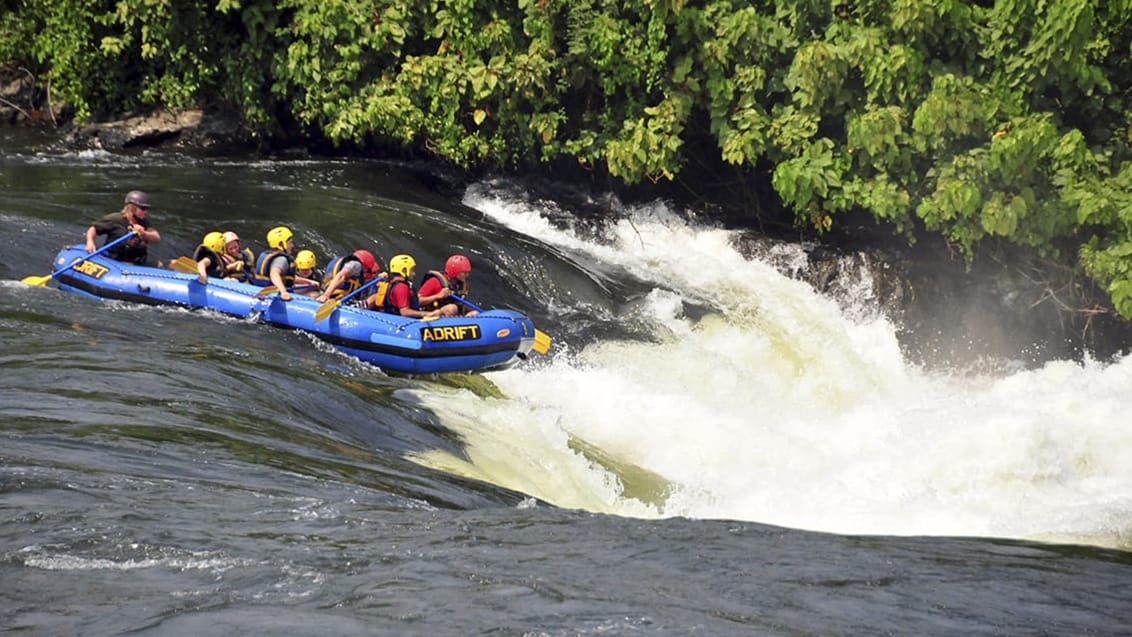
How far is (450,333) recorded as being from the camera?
11711 millimetres

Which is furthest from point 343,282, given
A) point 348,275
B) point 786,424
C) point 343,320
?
point 786,424

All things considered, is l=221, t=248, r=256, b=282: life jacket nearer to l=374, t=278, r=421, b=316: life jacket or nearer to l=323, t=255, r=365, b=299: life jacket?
l=323, t=255, r=365, b=299: life jacket

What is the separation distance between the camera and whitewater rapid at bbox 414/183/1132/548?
943cm

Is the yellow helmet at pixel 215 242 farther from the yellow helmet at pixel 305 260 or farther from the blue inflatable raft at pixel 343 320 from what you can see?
the yellow helmet at pixel 305 260

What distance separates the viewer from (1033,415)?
11.4m

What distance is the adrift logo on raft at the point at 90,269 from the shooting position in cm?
1195

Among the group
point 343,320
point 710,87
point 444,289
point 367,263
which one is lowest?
point 343,320

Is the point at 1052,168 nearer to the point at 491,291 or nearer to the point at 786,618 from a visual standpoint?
the point at 491,291

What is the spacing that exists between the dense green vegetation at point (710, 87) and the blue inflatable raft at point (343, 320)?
18.2 feet

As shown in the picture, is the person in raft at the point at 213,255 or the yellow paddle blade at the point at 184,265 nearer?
the person in raft at the point at 213,255

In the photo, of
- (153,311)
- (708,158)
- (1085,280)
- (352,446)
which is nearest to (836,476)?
(352,446)

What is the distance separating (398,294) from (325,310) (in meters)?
0.76

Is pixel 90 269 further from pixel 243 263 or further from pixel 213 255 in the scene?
pixel 243 263

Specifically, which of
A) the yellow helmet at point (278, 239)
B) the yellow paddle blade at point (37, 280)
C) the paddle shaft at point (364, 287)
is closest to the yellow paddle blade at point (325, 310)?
the paddle shaft at point (364, 287)
